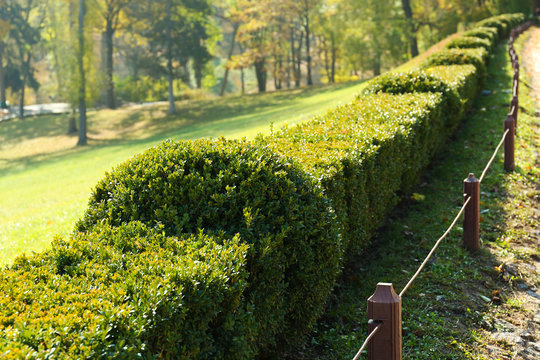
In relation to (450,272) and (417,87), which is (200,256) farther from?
(417,87)

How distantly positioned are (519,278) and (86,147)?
29779 millimetres

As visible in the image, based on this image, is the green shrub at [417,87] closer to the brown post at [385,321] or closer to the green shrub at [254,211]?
the green shrub at [254,211]

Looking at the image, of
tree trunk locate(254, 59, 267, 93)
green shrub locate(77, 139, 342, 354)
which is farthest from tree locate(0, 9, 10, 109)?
green shrub locate(77, 139, 342, 354)

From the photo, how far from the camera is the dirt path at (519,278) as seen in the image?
4.72m

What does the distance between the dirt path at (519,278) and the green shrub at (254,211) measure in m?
1.85

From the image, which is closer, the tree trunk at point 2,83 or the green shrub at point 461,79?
the green shrub at point 461,79

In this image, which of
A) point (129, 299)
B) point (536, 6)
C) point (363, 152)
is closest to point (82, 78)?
point (363, 152)

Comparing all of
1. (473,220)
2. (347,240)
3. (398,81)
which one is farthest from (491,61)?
(347,240)

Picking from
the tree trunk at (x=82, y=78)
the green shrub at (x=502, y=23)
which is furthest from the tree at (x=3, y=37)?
the green shrub at (x=502, y=23)

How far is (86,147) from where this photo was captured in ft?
105

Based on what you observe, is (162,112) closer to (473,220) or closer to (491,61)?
(491,61)

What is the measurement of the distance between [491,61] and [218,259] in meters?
22.4

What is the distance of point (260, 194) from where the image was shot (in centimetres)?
400

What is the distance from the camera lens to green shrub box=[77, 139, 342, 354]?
3744 millimetres
